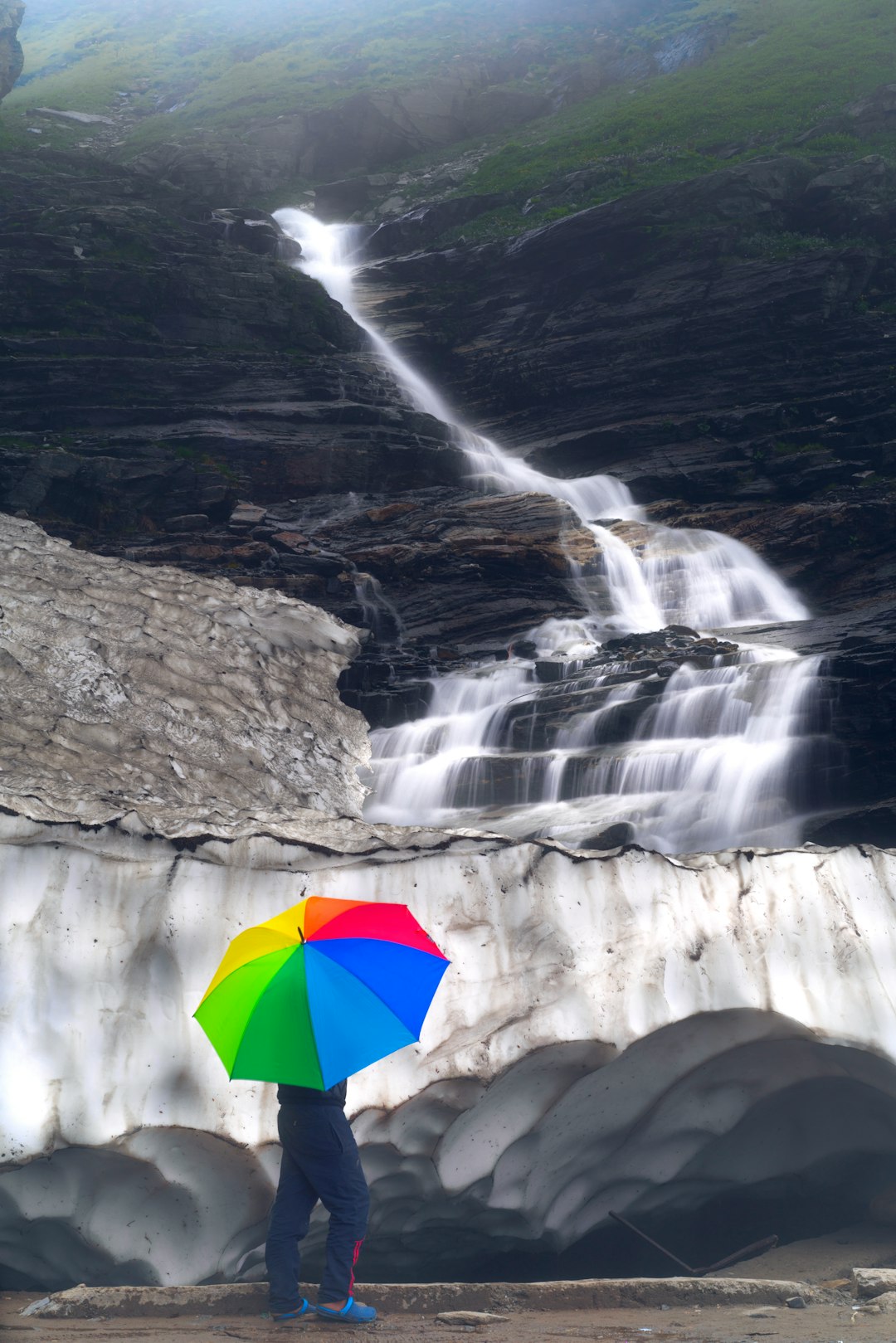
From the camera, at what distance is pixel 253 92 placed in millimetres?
60406

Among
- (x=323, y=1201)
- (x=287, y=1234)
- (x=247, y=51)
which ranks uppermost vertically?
(x=247, y=51)

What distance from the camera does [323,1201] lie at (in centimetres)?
476

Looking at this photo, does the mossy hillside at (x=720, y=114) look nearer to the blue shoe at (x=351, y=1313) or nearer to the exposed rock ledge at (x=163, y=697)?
the exposed rock ledge at (x=163, y=697)

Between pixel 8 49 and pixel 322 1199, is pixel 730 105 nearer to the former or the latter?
pixel 8 49

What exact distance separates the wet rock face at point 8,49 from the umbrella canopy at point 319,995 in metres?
66.3

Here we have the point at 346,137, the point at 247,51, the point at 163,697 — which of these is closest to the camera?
the point at 163,697

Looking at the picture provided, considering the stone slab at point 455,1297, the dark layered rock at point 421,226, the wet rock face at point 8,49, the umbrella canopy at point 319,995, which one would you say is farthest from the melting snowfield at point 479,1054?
the wet rock face at point 8,49

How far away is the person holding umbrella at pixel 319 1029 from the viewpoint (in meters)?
4.25

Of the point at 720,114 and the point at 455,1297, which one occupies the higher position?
the point at 720,114

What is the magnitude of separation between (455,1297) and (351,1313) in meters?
0.78

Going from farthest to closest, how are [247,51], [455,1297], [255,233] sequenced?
[247,51]
[255,233]
[455,1297]

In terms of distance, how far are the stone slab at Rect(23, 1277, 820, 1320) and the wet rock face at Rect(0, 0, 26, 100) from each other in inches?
2620

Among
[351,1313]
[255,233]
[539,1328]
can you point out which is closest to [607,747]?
[539,1328]

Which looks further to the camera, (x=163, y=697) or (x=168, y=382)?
(x=168, y=382)
